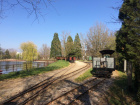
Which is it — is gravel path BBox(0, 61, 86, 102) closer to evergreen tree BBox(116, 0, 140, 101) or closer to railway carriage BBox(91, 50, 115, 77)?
railway carriage BBox(91, 50, 115, 77)

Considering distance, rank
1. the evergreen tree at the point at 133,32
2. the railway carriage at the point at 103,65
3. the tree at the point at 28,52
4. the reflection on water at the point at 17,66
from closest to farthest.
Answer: the evergreen tree at the point at 133,32 < the railway carriage at the point at 103,65 < the reflection on water at the point at 17,66 < the tree at the point at 28,52

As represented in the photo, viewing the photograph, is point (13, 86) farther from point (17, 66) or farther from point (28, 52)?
point (28, 52)

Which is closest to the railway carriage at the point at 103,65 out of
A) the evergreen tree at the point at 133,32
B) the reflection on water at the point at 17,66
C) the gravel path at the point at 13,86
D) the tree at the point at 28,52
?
the evergreen tree at the point at 133,32

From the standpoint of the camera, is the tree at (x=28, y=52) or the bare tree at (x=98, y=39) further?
the tree at (x=28, y=52)

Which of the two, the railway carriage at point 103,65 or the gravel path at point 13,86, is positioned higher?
the railway carriage at point 103,65

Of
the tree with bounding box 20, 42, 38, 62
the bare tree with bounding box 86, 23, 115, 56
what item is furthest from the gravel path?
the tree with bounding box 20, 42, 38, 62

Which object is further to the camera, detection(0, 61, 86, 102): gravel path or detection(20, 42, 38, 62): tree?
detection(20, 42, 38, 62): tree

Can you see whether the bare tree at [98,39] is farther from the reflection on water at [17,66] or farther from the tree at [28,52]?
the tree at [28,52]

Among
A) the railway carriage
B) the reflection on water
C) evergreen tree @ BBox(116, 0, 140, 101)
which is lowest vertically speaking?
the reflection on water

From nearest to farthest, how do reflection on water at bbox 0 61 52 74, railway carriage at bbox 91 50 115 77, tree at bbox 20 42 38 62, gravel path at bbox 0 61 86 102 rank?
gravel path at bbox 0 61 86 102, railway carriage at bbox 91 50 115 77, reflection on water at bbox 0 61 52 74, tree at bbox 20 42 38 62

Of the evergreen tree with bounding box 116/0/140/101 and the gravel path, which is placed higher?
the evergreen tree with bounding box 116/0/140/101

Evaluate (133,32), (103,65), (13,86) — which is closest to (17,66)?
(13,86)

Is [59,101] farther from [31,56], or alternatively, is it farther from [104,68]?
[31,56]

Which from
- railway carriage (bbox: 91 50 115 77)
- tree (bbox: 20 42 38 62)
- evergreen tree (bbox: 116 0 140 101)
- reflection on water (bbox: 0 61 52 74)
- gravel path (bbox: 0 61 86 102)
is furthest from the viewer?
tree (bbox: 20 42 38 62)
